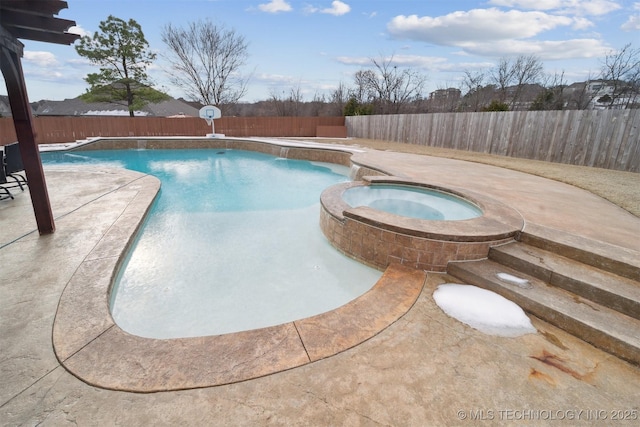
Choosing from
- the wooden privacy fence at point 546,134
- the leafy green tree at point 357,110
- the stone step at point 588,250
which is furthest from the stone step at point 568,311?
the leafy green tree at point 357,110

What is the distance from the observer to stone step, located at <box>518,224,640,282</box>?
2.21 m

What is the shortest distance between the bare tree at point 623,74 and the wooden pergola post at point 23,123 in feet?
70.1

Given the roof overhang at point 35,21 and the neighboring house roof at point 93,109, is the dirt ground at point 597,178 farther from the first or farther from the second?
the neighboring house roof at point 93,109

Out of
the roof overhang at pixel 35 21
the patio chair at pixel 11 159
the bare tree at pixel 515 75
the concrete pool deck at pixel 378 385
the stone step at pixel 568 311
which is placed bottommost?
the concrete pool deck at pixel 378 385

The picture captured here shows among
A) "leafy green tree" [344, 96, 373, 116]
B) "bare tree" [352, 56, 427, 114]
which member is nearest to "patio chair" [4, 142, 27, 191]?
"leafy green tree" [344, 96, 373, 116]

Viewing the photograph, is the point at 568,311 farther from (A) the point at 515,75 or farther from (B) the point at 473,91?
(A) the point at 515,75

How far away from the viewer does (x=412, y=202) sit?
4.09m

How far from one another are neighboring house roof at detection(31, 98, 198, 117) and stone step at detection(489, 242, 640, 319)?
28912 millimetres

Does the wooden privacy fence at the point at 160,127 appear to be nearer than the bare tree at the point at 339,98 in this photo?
Yes

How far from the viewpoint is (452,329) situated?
1.84 m

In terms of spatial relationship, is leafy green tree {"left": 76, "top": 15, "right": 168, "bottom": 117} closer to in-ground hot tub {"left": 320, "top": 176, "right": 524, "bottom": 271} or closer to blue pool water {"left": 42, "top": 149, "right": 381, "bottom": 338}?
blue pool water {"left": 42, "top": 149, "right": 381, "bottom": 338}

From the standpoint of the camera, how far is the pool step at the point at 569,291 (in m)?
1.76

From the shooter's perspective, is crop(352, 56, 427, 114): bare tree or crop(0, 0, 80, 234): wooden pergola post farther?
crop(352, 56, 427, 114): bare tree

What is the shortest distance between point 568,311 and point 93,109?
35.8 meters
